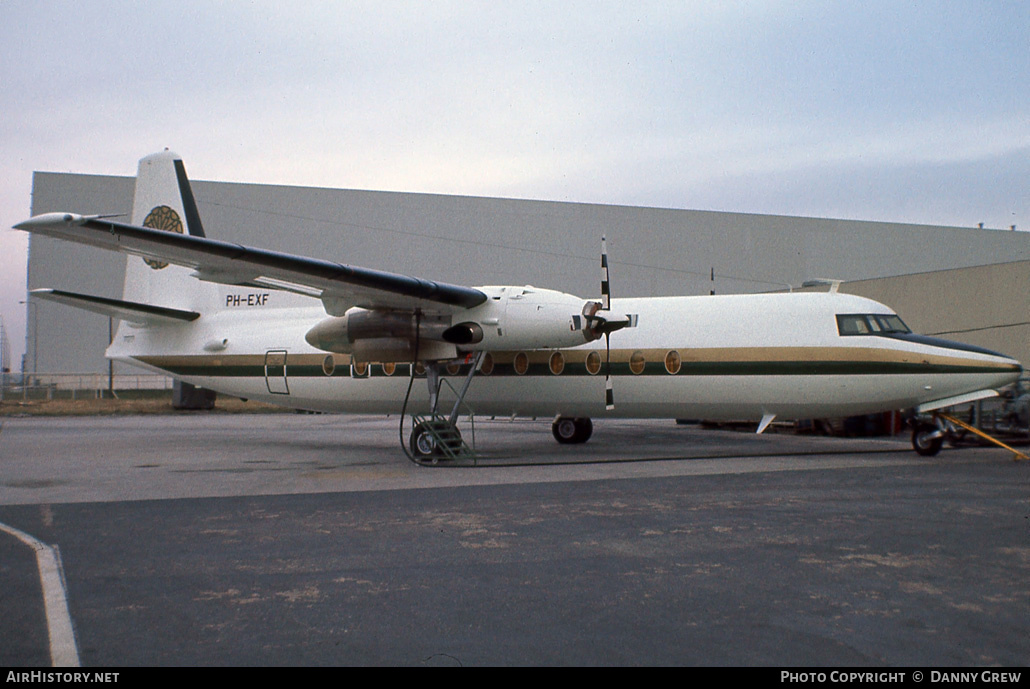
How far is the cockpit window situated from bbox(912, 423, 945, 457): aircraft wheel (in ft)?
6.14

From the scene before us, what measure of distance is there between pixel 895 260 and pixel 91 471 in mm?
57117

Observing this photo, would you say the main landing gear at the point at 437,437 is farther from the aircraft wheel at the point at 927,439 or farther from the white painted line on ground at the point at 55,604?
the aircraft wheel at the point at 927,439

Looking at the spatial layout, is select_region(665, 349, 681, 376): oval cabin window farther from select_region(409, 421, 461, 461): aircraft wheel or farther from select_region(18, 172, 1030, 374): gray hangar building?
select_region(18, 172, 1030, 374): gray hangar building

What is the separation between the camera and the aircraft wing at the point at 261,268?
11172 millimetres

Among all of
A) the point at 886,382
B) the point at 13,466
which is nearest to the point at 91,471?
the point at 13,466

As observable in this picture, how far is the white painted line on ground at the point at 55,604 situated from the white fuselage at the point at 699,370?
29.5 feet

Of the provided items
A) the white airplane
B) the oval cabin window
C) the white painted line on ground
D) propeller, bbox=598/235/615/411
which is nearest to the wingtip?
the white airplane

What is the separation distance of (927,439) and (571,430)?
299 inches

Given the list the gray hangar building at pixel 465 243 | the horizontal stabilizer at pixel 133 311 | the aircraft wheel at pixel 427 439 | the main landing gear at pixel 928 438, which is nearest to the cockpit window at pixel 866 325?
the main landing gear at pixel 928 438

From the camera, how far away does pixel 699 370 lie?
15.2 metres

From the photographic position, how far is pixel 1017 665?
4105 mm

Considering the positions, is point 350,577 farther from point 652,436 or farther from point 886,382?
point 652,436

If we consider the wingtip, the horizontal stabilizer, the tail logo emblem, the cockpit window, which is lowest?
the cockpit window

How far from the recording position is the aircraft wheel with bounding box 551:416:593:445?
18.9m
